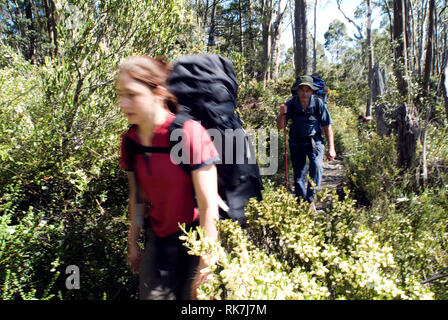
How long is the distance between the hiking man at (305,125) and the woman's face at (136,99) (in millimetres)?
2774

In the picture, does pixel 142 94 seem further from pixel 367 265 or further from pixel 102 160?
pixel 102 160

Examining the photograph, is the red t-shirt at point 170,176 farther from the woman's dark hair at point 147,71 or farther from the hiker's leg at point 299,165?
the hiker's leg at point 299,165

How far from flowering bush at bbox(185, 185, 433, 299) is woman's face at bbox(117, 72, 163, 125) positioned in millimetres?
617

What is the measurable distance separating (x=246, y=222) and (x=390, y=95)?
14.5 ft

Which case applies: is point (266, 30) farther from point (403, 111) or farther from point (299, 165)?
point (299, 165)

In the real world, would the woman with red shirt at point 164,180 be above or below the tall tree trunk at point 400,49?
below

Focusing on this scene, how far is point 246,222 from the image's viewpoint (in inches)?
75.2

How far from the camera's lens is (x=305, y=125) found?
3.96 m

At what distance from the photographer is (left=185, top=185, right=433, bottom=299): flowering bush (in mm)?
1334

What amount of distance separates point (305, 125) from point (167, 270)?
2885mm

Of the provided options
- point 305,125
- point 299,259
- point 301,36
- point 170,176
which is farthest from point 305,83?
point 301,36

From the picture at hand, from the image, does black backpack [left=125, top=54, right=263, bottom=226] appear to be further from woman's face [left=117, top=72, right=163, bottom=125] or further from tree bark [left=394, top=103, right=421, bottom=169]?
tree bark [left=394, top=103, right=421, bottom=169]

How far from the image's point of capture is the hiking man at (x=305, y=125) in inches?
156

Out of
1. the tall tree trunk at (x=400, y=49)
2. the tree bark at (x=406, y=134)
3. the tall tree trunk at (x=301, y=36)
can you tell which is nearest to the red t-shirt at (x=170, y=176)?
the tree bark at (x=406, y=134)
